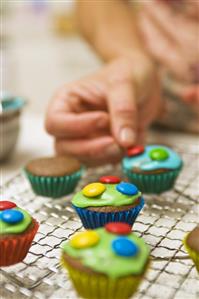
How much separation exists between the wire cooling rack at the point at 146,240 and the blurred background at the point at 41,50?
1.06m

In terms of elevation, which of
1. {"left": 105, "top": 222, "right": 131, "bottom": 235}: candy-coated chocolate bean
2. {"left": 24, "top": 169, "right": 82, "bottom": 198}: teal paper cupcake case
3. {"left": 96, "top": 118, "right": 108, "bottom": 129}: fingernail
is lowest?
{"left": 24, "top": 169, "right": 82, "bottom": 198}: teal paper cupcake case

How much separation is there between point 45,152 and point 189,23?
514mm

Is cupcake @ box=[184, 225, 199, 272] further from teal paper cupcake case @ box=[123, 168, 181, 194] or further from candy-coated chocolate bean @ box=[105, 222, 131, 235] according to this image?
teal paper cupcake case @ box=[123, 168, 181, 194]

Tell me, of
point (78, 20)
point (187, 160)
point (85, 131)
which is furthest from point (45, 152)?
point (78, 20)

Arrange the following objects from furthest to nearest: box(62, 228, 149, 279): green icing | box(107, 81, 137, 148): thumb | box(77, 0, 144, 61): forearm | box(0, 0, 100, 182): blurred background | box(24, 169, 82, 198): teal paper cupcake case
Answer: box(0, 0, 100, 182): blurred background, box(77, 0, 144, 61): forearm, box(107, 81, 137, 148): thumb, box(24, 169, 82, 198): teal paper cupcake case, box(62, 228, 149, 279): green icing

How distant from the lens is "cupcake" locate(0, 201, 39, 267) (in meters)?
0.67

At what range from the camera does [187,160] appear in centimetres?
114

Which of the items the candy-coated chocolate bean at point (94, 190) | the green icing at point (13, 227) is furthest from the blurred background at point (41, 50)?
the green icing at point (13, 227)

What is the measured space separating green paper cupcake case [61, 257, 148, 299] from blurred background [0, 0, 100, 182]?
1.45m

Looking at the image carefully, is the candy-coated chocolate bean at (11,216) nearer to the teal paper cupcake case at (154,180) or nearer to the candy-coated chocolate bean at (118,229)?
the candy-coated chocolate bean at (118,229)

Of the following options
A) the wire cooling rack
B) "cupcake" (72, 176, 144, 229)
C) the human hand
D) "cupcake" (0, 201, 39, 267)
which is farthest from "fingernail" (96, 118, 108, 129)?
"cupcake" (0, 201, 39, 267)

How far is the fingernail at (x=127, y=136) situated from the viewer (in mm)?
1026

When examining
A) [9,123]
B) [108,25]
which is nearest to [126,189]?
[9,123]

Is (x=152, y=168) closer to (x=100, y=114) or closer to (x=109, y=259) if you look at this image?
(x=100, y=114)
